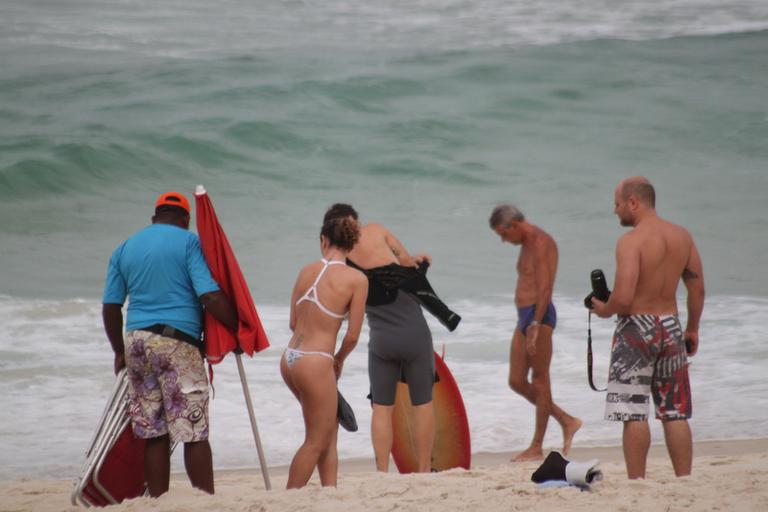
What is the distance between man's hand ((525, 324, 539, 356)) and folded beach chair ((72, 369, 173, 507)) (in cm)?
241

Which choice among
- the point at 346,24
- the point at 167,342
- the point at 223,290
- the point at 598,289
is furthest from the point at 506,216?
the point at 346,24

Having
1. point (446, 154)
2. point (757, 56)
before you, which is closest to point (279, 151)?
point (446, 154)

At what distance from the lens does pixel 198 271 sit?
468 cm

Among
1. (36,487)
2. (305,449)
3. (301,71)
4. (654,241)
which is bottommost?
(36,487)

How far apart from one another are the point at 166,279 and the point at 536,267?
2490 mm

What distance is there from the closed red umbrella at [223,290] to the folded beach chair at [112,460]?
0.49 meters

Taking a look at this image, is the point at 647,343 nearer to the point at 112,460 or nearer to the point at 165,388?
the point at 165,388

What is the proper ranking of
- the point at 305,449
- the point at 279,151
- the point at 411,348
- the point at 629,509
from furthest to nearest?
A: 1. the point at 279,151
2. the point at 411,348
3. the point at 305,449
4. the point at 629,509

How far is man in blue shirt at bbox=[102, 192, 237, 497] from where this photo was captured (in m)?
4.66

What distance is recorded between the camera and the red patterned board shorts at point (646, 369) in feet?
15.7

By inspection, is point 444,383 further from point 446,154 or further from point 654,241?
point 446,154

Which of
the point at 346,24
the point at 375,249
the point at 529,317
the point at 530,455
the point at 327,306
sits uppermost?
the point at 346,24

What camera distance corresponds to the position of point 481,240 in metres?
15.5

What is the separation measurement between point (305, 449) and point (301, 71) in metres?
18.7
